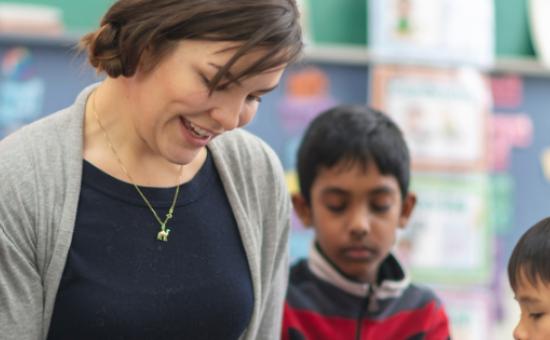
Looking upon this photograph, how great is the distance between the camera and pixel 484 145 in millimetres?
3131

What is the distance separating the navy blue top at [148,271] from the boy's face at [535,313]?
0.41m

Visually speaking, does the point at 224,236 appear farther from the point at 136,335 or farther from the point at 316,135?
the point at 316,135

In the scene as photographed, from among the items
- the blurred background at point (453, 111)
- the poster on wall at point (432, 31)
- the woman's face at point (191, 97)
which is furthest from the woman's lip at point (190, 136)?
the poster on wall at point (432, 31)

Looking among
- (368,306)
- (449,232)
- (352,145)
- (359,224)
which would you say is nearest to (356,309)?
(368,306)

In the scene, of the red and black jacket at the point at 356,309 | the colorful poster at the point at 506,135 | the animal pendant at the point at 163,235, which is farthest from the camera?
the colorful poster at the point at 506,135

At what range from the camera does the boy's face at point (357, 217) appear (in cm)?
170

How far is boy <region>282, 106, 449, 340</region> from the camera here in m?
1.68

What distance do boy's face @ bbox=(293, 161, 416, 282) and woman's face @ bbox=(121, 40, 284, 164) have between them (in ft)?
1.87

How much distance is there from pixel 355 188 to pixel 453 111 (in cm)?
149

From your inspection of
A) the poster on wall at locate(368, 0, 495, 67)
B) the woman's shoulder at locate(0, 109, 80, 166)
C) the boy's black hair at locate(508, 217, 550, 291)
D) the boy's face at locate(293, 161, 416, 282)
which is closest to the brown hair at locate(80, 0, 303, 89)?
the woman's shoulder at locate(0, 109, 80, 166)

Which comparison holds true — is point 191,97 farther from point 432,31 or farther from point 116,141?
point 432,31

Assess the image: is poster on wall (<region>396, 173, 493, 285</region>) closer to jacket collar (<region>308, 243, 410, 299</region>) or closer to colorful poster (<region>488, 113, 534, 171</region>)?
colorful poster (<region>488, 113, 534, 171</region>)

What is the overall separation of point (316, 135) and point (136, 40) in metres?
0.78

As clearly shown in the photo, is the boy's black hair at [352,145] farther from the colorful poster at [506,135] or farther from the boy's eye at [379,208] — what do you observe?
the colorful poster at [506,135]
